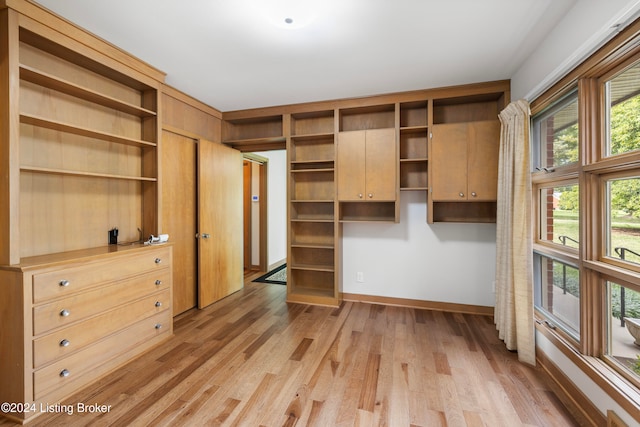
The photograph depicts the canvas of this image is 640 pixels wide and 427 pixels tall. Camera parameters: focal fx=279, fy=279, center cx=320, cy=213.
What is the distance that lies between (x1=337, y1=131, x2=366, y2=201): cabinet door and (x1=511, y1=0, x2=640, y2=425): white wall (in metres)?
1.62

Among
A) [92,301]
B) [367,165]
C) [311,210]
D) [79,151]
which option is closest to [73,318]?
[92,301]

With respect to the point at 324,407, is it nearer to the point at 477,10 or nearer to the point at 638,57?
the point at 638,57

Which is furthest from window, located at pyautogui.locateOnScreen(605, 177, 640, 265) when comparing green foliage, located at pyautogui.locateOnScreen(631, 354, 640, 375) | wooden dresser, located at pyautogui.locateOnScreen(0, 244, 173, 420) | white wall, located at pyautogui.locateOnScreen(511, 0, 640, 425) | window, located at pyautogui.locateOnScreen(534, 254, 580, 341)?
wooden dresser, located at pyautogui.locateOnScreen(0, 244, 173, 420)

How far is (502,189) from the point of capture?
259 centimetres

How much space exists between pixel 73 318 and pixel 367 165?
2929 mm

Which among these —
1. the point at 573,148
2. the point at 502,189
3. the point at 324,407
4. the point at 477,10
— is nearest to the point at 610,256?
the point at 573,148

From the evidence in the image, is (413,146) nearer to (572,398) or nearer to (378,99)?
(378,99)

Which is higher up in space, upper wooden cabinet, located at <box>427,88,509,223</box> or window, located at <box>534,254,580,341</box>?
upper wooden cabinet, located at <box>427,88,509,223</box>

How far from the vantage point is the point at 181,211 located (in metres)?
3.25

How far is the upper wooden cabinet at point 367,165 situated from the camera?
10.6ft

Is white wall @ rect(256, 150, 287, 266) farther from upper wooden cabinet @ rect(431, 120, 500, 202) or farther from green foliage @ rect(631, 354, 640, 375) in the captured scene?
green foliage @ rect(631, 354, 640, 375)

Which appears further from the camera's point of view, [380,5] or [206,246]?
[206,246]

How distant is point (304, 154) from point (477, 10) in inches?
95.0

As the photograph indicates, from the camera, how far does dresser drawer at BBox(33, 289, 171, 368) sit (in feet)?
5.64
